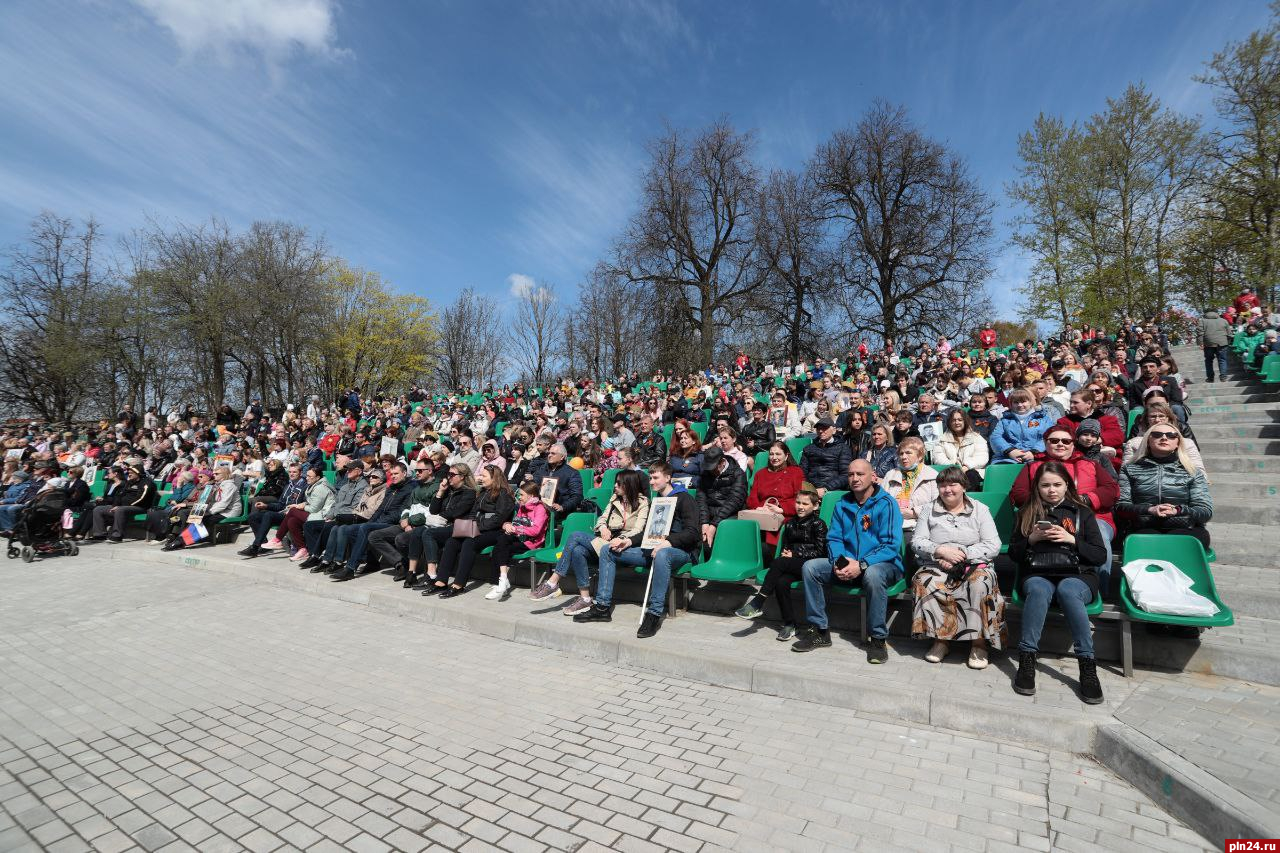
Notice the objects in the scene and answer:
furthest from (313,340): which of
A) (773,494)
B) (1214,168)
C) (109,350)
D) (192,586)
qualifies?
(1214,168)

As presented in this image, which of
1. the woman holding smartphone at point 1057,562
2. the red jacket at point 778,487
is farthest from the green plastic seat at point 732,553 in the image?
the woman holding smartphone at point 1057,562

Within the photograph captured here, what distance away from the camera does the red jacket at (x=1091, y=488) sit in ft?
15.8

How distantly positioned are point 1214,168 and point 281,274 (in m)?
40.3

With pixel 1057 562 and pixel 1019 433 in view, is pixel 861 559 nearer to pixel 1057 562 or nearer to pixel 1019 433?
pixel 1057 562

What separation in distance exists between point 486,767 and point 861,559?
317cm

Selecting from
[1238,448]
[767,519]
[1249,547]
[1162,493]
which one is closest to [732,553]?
[767,519]

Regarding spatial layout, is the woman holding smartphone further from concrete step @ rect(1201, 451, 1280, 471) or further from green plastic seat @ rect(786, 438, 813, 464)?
green plastic seat @ rect(786, 438, 813, 464)

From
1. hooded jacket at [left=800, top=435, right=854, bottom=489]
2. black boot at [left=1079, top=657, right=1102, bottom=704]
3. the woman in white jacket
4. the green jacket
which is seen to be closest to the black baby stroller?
hooded jacket at [left=800, top=435, right=854, bottom=489]

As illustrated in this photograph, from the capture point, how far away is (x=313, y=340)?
106ft

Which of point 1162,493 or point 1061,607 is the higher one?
point 1162,493

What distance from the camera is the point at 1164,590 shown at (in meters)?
3.88

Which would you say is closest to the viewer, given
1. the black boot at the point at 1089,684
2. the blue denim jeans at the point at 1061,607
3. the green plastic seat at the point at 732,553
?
the black boot at the point at 1089,684

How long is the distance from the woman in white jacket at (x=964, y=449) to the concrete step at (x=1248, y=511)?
7.20 ft

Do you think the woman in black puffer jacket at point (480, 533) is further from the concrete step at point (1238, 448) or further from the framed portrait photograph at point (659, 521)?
the concrete step at point (1238, 448)
